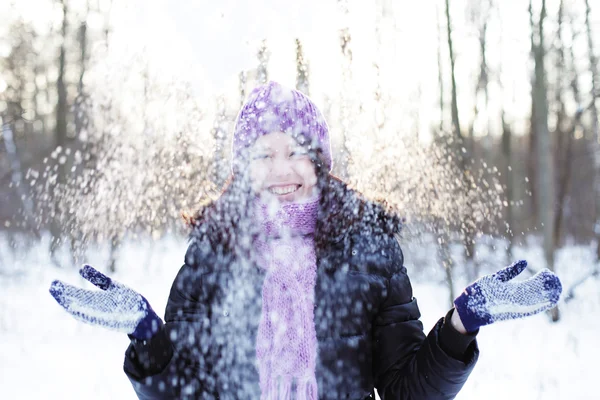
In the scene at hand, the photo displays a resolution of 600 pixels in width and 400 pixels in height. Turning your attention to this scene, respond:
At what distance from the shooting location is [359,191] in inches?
72.5

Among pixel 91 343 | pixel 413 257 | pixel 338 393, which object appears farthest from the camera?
pixel 413 257

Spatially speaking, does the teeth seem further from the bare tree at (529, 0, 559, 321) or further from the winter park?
the bare tree at (529, 0, 559, 321)

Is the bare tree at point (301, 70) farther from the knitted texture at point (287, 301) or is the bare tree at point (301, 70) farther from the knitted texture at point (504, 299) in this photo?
the knitted texture at point (504, 299)

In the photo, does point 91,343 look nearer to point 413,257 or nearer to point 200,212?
point 200,212

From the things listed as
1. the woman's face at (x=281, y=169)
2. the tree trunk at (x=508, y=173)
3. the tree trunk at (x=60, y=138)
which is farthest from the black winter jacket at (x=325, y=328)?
the tree trunk at (x=508, y=173)

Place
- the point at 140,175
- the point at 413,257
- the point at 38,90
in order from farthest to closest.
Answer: the point at 38,90, the point at 413,257, the point at 140,175

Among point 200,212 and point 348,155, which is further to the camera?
point 348,155

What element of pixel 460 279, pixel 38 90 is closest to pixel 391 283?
pixel 460 279

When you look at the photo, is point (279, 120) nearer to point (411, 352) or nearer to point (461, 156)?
point (411, 352)

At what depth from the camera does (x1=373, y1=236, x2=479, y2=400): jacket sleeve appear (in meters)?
1.45

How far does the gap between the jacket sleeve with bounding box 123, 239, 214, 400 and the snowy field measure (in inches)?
124

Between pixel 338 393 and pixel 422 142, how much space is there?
5447 mm

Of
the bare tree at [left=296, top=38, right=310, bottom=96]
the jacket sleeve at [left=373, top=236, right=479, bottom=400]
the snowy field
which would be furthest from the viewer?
the bare tree at [left=296, top=38, right=310, bottom=96]

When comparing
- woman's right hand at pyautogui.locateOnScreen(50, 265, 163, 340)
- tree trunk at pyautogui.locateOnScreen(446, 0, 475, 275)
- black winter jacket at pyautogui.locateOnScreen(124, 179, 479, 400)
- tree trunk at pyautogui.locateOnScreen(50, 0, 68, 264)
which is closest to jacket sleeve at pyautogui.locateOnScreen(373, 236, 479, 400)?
black winter jacket at pyautogui.locateOnScreen(124, 179, 479, 400)
